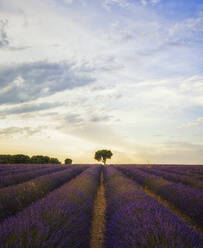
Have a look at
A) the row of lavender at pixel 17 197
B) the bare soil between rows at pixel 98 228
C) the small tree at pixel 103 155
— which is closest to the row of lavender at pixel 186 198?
the bare soil between rows at pixel 98 228

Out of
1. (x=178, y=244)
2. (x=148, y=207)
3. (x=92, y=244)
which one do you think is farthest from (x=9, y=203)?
(x=178, y=244)

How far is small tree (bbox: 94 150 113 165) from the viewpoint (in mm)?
41688

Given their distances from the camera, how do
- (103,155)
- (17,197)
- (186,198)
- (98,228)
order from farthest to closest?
(103,155)
(186,198)
(17,197)
(98,228)

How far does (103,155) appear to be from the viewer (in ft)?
137

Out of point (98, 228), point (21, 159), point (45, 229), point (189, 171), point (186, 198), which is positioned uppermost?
point (21, 159)

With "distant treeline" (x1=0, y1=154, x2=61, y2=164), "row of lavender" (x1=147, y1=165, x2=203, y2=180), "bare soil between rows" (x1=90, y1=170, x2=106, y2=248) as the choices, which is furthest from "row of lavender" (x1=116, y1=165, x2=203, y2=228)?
"distant treeline" (x1=0, y1=154, x2=61, y2=164)

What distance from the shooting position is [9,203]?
13.2 ft

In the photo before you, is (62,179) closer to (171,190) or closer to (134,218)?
(171,190)

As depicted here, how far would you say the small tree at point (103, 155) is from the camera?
137ft

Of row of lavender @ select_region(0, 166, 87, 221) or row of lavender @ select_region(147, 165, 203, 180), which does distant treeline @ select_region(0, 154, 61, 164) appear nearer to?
row of lavender @ select_region(147, 165, 203, 180)

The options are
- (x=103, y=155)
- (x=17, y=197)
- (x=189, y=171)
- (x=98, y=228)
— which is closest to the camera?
(x=98, y=228)

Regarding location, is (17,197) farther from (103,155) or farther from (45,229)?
(103,155)

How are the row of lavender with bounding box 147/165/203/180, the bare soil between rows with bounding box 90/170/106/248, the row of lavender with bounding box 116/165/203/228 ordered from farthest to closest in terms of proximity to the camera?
the row of lavender with bounding box 147/165/203/180, the row of lavender with bounding box 116/165/203/228, the bare soil between rows with bounding box 90/170/106/248

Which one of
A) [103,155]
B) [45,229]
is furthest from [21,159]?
[45,229]
